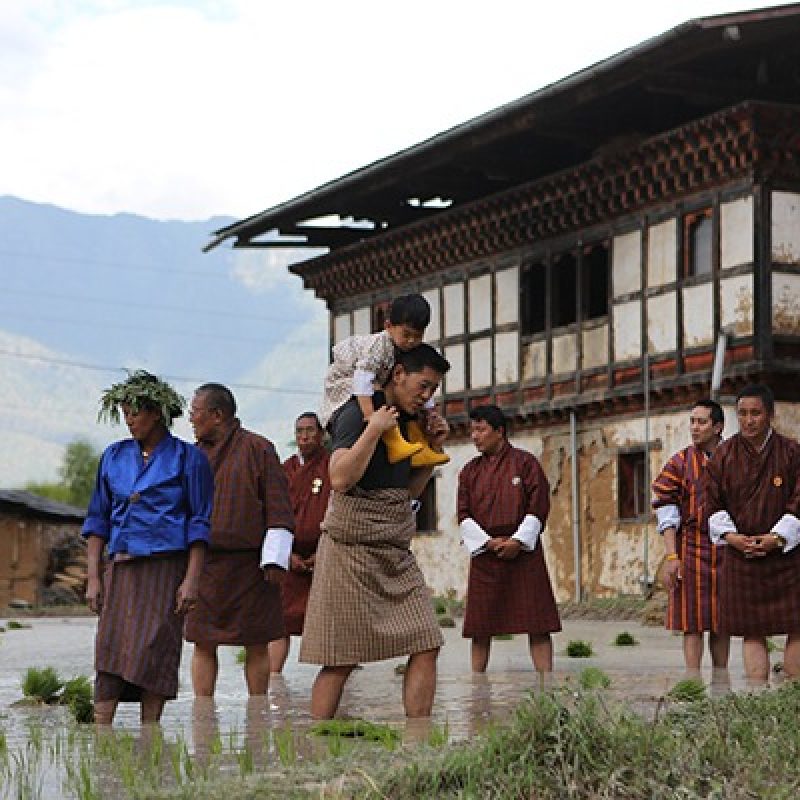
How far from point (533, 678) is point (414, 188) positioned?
18221 millimetres

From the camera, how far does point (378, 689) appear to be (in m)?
10.8

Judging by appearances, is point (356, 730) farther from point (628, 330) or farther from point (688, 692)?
point (628, 330)

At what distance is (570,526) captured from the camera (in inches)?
1037

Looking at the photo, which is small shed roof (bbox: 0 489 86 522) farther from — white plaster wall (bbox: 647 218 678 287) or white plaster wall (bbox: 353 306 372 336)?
white plaster wall (bbox: 647 218 678 287)

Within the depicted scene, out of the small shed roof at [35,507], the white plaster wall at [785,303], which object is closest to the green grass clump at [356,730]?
the white plaster wall at [785,303]

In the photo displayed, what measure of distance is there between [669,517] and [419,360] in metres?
4.56

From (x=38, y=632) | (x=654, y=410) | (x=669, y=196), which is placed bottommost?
(x=38, y=632)

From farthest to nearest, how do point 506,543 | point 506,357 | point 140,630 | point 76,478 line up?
point 76,478
point 506,357
point 506,543
point 140,630

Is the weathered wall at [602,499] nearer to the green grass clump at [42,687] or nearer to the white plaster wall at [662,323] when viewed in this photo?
the white plaster wall at [662,323]

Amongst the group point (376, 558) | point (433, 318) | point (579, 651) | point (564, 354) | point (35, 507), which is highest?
point (433, 318)

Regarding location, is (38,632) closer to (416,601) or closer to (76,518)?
(76,518)

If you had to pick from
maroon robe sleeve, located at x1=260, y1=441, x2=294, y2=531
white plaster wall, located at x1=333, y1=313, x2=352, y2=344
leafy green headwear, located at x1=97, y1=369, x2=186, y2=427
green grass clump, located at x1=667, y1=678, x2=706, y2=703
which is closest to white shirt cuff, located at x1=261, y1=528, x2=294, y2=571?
maroon robe sleeve, located at x1=260, y1=441, x2=294, y2=531

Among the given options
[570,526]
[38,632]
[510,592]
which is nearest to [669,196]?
[570,526]

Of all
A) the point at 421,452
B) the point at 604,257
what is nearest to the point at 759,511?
the point at 421,452
